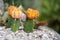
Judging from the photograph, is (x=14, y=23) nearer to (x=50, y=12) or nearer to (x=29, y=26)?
(x=29, y=26)

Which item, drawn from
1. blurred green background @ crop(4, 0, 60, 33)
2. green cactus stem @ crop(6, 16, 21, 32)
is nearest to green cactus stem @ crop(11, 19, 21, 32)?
green cactus stem @ crop(6, 16, 21, 32)

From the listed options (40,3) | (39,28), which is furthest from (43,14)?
(39,28)

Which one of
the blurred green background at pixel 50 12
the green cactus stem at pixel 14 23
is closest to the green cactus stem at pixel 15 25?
the green cactus stem at pixel 14 23

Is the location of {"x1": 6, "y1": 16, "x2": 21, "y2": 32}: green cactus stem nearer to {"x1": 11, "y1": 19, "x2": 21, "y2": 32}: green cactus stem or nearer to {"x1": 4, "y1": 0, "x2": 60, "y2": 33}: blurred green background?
{"x1": 11, "y1": 19, "x2": 21, "y2": 32}: green cactus stem

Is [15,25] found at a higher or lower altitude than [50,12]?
higher

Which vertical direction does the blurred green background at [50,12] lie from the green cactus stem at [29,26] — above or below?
below

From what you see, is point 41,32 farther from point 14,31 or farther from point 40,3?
point 40,3

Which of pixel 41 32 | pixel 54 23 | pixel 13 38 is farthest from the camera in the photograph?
pixel 54 23

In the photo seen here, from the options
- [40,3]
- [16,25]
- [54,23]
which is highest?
[16,25]

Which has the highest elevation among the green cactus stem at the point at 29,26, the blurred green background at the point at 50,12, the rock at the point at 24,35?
the green cactus stem at the point at 29,26

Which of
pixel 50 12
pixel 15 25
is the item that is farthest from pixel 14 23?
pixel 50 12

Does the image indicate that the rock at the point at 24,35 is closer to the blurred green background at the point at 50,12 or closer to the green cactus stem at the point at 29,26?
the green cactus stem at the point at 29,26
